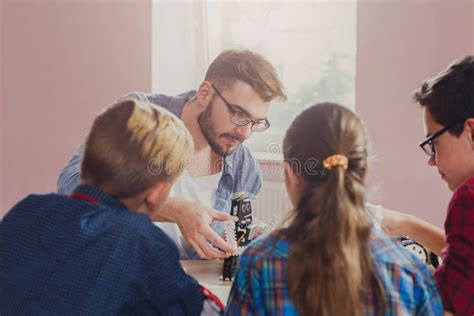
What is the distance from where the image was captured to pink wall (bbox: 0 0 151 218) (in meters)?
3.34

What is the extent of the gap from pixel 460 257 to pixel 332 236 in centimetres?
29

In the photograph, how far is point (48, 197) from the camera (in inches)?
42.8

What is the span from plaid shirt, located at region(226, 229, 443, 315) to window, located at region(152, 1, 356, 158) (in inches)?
89.6

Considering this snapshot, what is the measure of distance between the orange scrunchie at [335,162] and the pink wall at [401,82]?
1.85 meters

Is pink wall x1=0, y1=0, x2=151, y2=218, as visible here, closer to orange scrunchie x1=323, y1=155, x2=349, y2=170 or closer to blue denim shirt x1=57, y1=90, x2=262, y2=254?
blue denim shirt x1=57, y1=90, x2=262, y2=254

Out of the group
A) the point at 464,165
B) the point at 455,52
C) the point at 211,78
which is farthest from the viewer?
the point at 455,52

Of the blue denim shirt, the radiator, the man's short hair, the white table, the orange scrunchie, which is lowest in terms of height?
the radiator

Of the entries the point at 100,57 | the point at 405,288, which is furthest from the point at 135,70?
the point at 405,288

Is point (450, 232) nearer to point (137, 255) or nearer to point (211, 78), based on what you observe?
point (137, 255)

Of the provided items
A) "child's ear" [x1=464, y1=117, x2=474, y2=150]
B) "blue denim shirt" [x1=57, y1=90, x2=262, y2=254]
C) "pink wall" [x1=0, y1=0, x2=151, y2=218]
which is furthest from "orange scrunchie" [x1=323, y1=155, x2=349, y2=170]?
"pink wall" [x1=0, y1=0, x2=151, y2=218]

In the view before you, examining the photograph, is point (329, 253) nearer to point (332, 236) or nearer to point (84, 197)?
point (332, 236)

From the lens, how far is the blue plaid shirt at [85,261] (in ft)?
3.40

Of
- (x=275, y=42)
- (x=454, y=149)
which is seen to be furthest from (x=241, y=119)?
(x=275, y=42)

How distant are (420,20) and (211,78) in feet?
4.21
